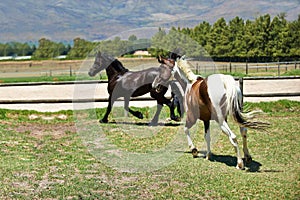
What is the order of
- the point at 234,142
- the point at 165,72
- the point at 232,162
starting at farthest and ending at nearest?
the point at 165,72 → the point at 232,162 → the point at 234,142

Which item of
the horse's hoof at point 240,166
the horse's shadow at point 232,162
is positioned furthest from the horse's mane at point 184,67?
the horse's hoof at point 240,166

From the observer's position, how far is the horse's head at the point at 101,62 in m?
13.9

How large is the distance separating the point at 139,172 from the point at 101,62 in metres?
6.41

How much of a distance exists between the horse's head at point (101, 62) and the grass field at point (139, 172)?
1871mm

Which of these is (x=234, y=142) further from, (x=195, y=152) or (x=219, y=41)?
(x=219, y=41)

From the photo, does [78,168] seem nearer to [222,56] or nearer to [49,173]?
[49,173]

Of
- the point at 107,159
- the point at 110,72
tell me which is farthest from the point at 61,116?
the point at 107,159

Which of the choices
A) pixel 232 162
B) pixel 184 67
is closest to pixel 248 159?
pixel 232 162

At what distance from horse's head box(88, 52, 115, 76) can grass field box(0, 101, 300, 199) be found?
6.14ft

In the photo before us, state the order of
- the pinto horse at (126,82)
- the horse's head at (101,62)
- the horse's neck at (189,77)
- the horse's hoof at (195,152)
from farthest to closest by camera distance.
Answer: the horse's head at (101,62) → the pinto horse at (126,82) → the horse's neck at (189,77) → the horse's hoof at (195,152)

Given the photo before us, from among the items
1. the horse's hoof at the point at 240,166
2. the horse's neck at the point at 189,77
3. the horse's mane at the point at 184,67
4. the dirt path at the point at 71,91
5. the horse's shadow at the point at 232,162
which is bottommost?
the dirt path at the point at 71,91

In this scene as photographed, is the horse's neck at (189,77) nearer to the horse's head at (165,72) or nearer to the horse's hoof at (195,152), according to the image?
the horse's head at (165,72)

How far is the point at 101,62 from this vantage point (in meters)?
14.0

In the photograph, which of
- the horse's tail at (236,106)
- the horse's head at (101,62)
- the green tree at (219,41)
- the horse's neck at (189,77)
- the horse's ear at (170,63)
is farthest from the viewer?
the green tree at (219,41)
